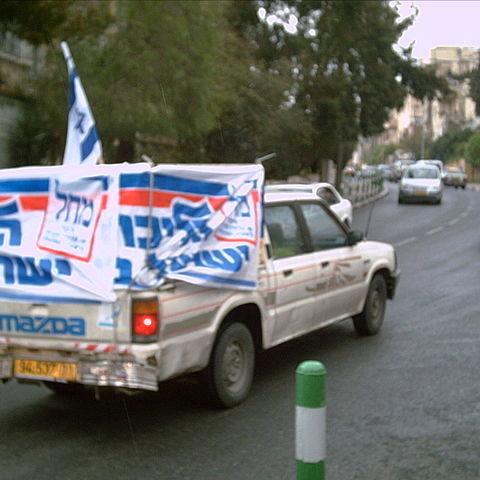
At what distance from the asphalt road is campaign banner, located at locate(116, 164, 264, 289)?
41.1 inches

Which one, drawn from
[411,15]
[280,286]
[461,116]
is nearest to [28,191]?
[280,286]

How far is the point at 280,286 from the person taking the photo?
7.04 metres

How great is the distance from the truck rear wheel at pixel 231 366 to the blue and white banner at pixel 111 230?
0.46 metres

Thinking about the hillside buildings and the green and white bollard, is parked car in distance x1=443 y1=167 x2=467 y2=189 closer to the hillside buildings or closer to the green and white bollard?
the hillside buildings

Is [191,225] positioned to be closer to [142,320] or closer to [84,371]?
[142,320]

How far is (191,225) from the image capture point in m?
5.94

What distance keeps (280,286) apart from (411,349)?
83.6 inches

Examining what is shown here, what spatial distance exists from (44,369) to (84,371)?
341 mm

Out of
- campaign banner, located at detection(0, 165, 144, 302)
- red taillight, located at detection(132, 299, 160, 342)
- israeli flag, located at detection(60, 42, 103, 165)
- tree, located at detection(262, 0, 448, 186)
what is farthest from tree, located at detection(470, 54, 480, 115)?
red taillight, located at detection(132, 299, 160, 342)

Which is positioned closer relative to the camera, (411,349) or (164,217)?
(164,217)

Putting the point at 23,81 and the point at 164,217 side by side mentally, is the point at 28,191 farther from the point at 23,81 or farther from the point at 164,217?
the point at 23,81

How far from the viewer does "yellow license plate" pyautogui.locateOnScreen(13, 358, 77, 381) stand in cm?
561

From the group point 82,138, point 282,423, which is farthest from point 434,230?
point 282,423

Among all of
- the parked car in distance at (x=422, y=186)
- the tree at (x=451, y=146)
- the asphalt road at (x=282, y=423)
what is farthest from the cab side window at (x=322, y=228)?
the tree at (x=451, y=146)
